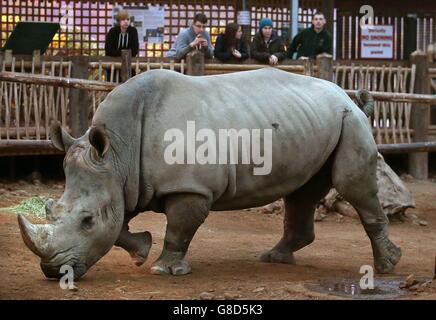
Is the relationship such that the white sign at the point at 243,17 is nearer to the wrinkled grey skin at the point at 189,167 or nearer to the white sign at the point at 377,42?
the white sign at the point at 377,42

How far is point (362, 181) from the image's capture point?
309 inches

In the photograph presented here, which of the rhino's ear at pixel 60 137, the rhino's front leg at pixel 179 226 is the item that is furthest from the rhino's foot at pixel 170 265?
the rhino's ear at pixel 60 137

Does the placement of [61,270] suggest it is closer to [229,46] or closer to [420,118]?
[229,46]

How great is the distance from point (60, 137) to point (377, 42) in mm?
11904

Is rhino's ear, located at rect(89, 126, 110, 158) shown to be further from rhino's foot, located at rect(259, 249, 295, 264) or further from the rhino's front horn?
rhino's foot, located at rect(259, 249, 295, 264)

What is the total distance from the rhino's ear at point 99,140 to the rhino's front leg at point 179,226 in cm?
58

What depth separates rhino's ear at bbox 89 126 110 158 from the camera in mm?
6777

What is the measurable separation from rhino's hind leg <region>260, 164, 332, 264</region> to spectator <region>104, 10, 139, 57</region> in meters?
5.48

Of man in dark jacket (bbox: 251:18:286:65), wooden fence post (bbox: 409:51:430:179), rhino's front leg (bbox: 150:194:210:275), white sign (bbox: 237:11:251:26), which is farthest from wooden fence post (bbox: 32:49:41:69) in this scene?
rhino's front leg (bbox: 150:194:210:275)

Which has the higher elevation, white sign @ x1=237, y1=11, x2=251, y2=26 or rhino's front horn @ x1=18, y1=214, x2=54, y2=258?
white sign @ x1=237, y1=11, x2=251, y2=26

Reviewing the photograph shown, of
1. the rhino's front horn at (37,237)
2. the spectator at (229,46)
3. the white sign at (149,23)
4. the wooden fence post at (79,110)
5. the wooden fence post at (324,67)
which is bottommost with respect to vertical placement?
the rhino's front horn at (37,237)

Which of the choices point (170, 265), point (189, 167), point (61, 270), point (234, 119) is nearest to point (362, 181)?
point (234, 119)

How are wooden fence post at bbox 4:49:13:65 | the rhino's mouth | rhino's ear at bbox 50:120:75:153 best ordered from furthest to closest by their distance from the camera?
wooden fence post at bbox 4:49:13:65
rhino's ear at bbox 50:120:75:153
the rhino's mouth

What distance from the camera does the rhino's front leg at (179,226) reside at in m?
7.10
